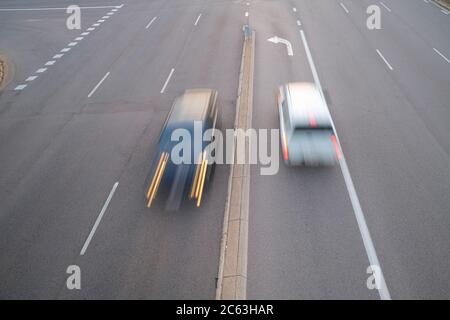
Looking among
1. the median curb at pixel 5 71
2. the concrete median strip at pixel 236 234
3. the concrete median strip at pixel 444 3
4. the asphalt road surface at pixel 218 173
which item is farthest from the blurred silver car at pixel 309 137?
the concrete median strip at pixel 444 3

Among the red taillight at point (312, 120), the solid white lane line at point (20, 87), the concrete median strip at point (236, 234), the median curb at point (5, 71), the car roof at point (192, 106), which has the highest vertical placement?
the median curb at point (5, 71)

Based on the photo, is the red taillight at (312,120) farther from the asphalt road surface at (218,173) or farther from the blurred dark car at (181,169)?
the blurred dark car at (181,169)

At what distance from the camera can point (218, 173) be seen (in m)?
10.6

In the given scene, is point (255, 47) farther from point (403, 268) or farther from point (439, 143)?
point (403, 268)

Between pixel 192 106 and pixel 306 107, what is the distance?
4158 millimetres

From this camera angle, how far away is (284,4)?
26.8m

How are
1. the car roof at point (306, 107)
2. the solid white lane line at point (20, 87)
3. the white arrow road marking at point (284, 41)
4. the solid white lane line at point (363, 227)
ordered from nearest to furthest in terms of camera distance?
the solid white lane line at point (363, 227) → the car roof at point (306, 107) → the solid white lane line at point (20, 87) → the white arrow road marking at point (284, 41)

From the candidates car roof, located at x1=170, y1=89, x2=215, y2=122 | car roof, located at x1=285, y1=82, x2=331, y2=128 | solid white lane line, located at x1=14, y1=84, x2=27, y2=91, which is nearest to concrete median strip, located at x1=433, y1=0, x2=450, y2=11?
car roof, located at x1=285, y1=82, x2=331, y2=128

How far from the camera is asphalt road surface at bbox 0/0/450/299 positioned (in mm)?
7832

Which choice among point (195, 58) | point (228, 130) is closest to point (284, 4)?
point (195, 58)

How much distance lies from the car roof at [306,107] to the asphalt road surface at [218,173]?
1.77 m

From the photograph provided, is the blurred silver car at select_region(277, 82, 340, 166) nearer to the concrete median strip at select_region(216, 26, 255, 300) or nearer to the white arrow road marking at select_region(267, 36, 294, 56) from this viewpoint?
the concrete median strip at select_region(216, 26, 255, 300)

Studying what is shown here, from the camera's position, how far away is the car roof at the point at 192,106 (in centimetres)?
1034

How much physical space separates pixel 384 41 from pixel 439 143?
36.7 ft
